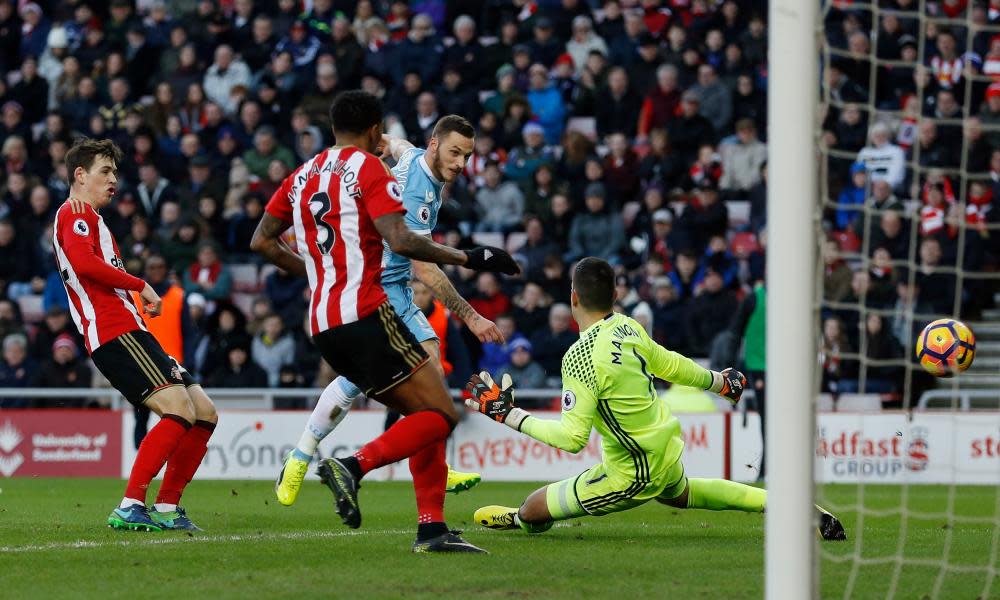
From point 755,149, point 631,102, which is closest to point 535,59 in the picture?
point 631,102

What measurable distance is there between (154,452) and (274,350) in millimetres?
9576

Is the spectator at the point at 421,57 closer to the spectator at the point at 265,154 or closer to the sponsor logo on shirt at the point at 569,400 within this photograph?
the spectator at the point at 265,154

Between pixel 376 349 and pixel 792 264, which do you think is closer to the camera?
pixel 792 264

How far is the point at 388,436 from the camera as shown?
684 cm

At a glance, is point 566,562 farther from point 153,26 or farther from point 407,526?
point 153,26

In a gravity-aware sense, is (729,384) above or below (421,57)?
below

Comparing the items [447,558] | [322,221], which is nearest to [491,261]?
[322,221]

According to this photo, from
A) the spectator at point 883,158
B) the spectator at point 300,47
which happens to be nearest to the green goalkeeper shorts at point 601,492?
the spectator at point 883,158

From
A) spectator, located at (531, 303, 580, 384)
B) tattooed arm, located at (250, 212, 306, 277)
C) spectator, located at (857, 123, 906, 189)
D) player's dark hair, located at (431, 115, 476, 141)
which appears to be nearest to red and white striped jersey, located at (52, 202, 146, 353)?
tattooed arm, located at (250, 212, 306, 277)

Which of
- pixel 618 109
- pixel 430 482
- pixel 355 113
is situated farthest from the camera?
pixel 618 109

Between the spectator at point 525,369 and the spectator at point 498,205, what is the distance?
2.45 m

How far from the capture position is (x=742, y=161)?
18531mm

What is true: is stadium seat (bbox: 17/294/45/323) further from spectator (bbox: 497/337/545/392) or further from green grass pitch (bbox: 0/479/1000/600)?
green grass pitch (bbox: 0/479/1000/600)

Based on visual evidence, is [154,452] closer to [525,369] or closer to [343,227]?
[343,227]
